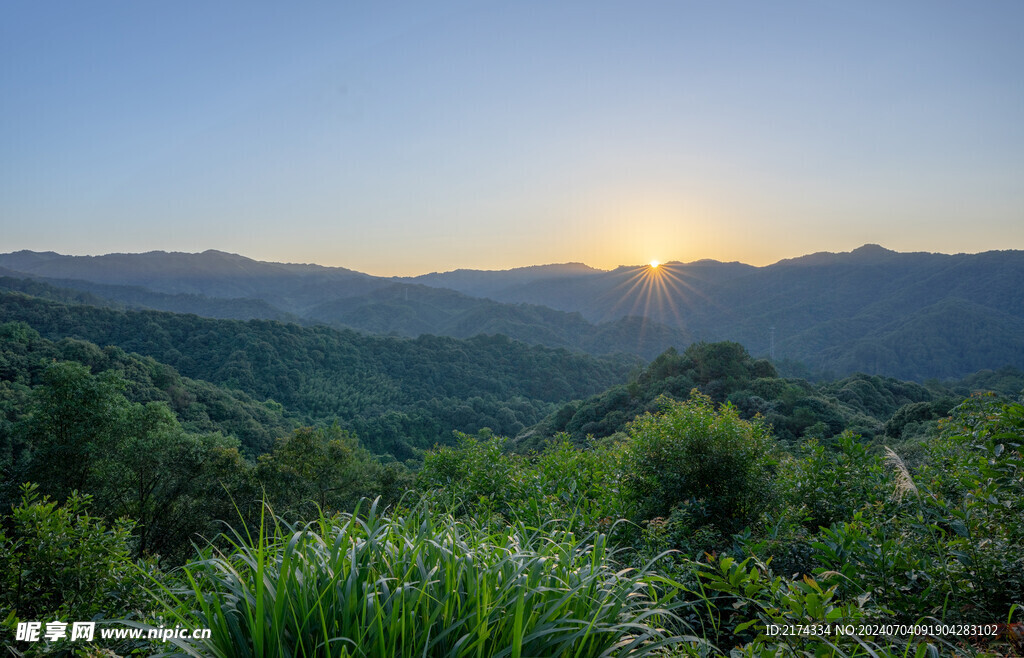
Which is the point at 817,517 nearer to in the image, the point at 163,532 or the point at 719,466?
the point at 719,466

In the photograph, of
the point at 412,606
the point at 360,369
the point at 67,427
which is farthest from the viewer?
the point at 360,369

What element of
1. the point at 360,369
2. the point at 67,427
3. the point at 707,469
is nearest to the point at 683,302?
the point at 360,369

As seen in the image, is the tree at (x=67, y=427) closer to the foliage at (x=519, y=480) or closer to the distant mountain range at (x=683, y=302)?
the foliage at (x=519, y=480)

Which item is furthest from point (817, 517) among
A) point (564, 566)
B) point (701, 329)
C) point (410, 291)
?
point (410, 291)

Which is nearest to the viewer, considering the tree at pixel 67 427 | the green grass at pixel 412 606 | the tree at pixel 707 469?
the green grass at pixel 412 606

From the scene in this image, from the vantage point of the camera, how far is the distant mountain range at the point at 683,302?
Answer: 264 ft

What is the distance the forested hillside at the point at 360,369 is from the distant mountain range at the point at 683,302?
39.1 m

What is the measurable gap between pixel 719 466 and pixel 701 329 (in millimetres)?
122254

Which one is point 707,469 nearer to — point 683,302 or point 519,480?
point 519,480

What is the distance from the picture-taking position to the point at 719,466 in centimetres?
487

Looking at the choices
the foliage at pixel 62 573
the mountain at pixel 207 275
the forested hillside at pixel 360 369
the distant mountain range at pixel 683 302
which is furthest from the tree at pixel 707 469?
the mountain at pixel 207 275

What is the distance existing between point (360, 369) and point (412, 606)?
60966 mm

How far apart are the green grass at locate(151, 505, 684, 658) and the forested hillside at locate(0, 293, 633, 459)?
37.9m

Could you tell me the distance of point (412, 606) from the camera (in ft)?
5.08
